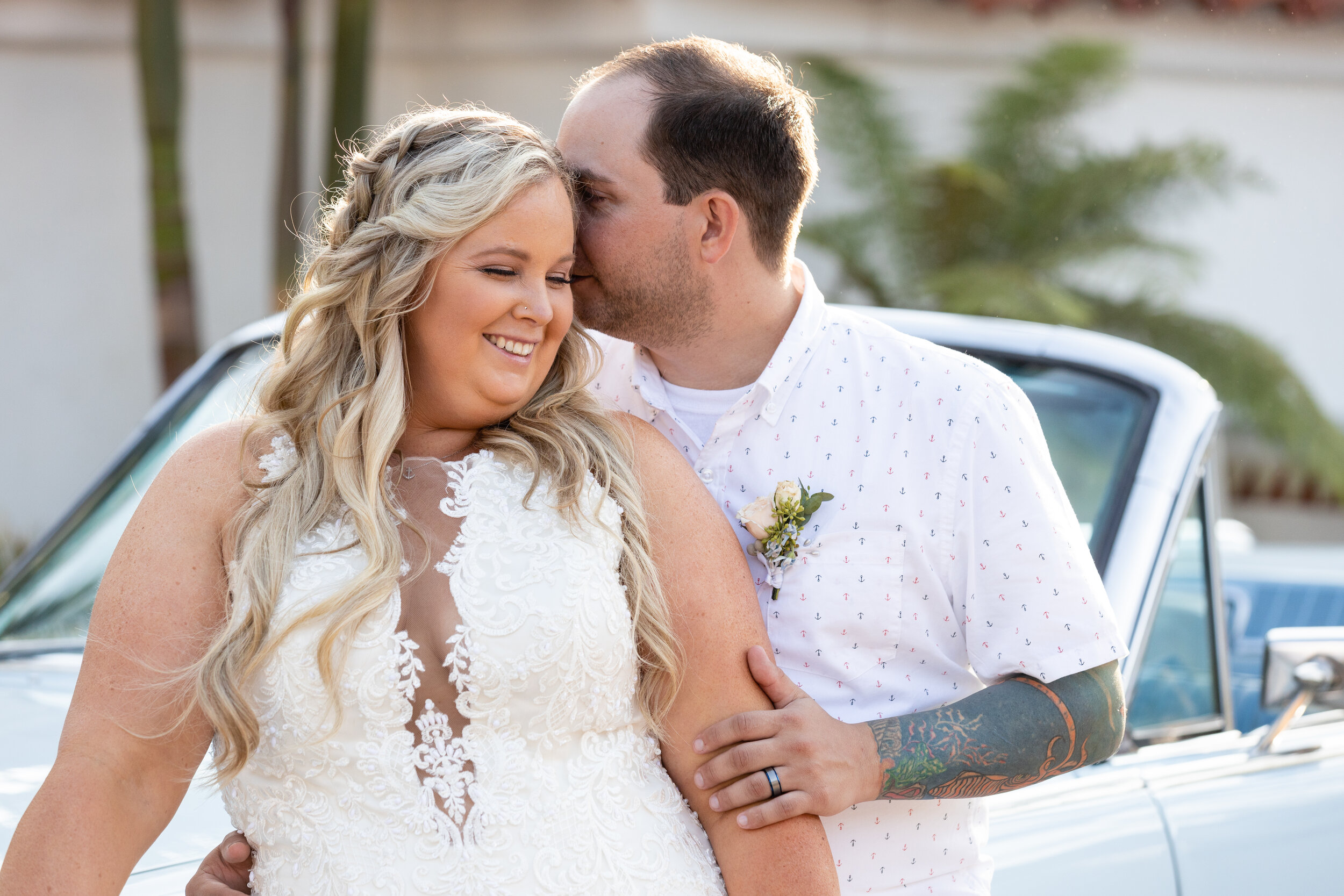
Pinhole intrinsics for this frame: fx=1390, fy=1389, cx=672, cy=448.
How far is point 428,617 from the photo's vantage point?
195cm

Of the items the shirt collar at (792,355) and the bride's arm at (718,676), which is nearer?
the bride's arm at (718,676)

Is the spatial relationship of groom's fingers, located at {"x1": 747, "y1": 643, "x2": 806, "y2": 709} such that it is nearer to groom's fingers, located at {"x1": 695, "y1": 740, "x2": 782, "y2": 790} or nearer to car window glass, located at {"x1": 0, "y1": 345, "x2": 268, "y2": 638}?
groom's fingers, located at {"x1": 695, "y1": 740, "x2": 782, "y2": 790}

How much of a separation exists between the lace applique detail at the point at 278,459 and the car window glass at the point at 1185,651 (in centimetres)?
190

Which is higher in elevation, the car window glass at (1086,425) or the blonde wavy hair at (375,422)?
the blonde wavy hair at (375,422)

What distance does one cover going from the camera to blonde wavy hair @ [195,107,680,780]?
74.4 inches

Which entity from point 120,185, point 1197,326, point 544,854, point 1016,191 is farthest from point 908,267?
point 544,854

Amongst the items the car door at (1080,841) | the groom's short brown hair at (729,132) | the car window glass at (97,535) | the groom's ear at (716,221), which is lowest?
the car window glass at (97,535)

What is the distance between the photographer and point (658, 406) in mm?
2443

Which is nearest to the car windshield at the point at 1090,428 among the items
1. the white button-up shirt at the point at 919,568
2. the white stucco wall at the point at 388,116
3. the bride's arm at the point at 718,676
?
the white button-up shirt at the point at 919,568

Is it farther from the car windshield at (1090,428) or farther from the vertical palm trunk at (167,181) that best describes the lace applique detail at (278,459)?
the vertical palm trunk at (167,181)

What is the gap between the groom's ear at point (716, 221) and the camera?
2439 mm

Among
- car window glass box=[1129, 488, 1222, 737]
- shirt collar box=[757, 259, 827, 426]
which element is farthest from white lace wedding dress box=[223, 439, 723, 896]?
car window glass box=[1129, 488, 1222, 737]

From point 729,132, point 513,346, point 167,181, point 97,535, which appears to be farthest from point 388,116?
point 513,346

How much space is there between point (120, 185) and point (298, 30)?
1.57 metres
